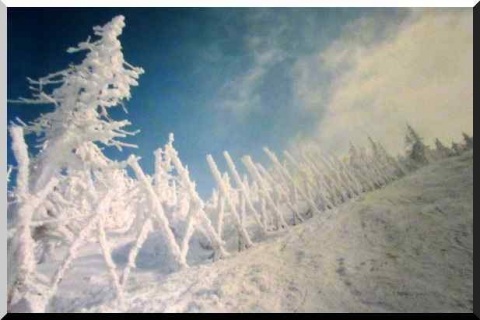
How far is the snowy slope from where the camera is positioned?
18.5ft

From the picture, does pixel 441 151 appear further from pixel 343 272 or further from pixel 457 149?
pixel 343 272

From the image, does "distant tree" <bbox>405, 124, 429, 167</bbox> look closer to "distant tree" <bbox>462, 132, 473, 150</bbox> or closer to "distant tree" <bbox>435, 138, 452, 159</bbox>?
"distant tree" <bbox>435, 138, 452, 159</bbox>

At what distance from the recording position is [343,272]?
600 centimetres

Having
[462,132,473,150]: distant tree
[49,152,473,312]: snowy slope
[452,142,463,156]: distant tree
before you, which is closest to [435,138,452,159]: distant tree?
[452,142,463,156]: distant tree

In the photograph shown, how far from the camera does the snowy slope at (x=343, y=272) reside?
5.63 meters

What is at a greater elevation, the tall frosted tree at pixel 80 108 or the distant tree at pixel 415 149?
the tall frosted tree at pixel 80 108

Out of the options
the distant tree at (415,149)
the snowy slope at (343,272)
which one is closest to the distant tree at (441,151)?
the distant tree at (415,149)

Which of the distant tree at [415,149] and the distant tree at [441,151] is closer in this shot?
the distant tree at [415,149]

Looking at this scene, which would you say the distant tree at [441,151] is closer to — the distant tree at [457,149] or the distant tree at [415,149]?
the distant tree at [457,149]

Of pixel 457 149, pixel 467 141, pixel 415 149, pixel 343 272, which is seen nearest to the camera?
pixel 343 272

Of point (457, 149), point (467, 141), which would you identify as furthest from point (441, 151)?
point (467, 141)

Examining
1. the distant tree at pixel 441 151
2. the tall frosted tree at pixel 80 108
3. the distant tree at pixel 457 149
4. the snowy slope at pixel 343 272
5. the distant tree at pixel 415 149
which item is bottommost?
the snowy slope at pixel 343 272

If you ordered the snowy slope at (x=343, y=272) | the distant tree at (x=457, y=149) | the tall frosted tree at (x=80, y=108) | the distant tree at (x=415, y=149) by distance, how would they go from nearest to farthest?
the snowy slope at (x=343, y=272)
the tall frosted tree at (x=80, y=108)
the distant tree at (x=415, y=149)
the distant tree at (x=457, y=149)
